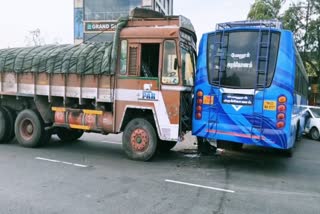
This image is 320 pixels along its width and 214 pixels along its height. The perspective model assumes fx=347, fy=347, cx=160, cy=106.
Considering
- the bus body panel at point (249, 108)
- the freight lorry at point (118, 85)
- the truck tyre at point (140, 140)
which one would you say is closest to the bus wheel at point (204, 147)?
the freight lorry at point (118, 85)

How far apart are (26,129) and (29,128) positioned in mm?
146

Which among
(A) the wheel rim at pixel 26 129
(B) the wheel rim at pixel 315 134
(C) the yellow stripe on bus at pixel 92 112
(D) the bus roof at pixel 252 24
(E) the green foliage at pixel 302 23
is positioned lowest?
(B) the wheel rim at pixel 315 134

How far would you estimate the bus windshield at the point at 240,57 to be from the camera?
24.2 feet

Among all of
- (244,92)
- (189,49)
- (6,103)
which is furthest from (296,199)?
(6,103)

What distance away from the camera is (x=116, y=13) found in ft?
143

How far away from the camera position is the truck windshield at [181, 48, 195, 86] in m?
8.46

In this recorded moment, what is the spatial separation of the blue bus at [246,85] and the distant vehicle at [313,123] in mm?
8645

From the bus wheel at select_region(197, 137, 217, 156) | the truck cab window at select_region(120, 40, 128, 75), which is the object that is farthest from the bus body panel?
the truck cab window at select_region(120, 40, 128, 75)

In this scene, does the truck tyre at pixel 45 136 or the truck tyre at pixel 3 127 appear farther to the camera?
the truck tyre at pixel 3 127

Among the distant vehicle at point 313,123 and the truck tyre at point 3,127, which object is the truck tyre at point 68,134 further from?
the distant vehicle at point 313,123

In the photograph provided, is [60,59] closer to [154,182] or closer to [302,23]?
[154,182]

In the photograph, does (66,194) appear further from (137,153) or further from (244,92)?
(244,92)

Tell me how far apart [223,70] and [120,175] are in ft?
10.6

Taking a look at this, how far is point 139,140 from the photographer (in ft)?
27.9
